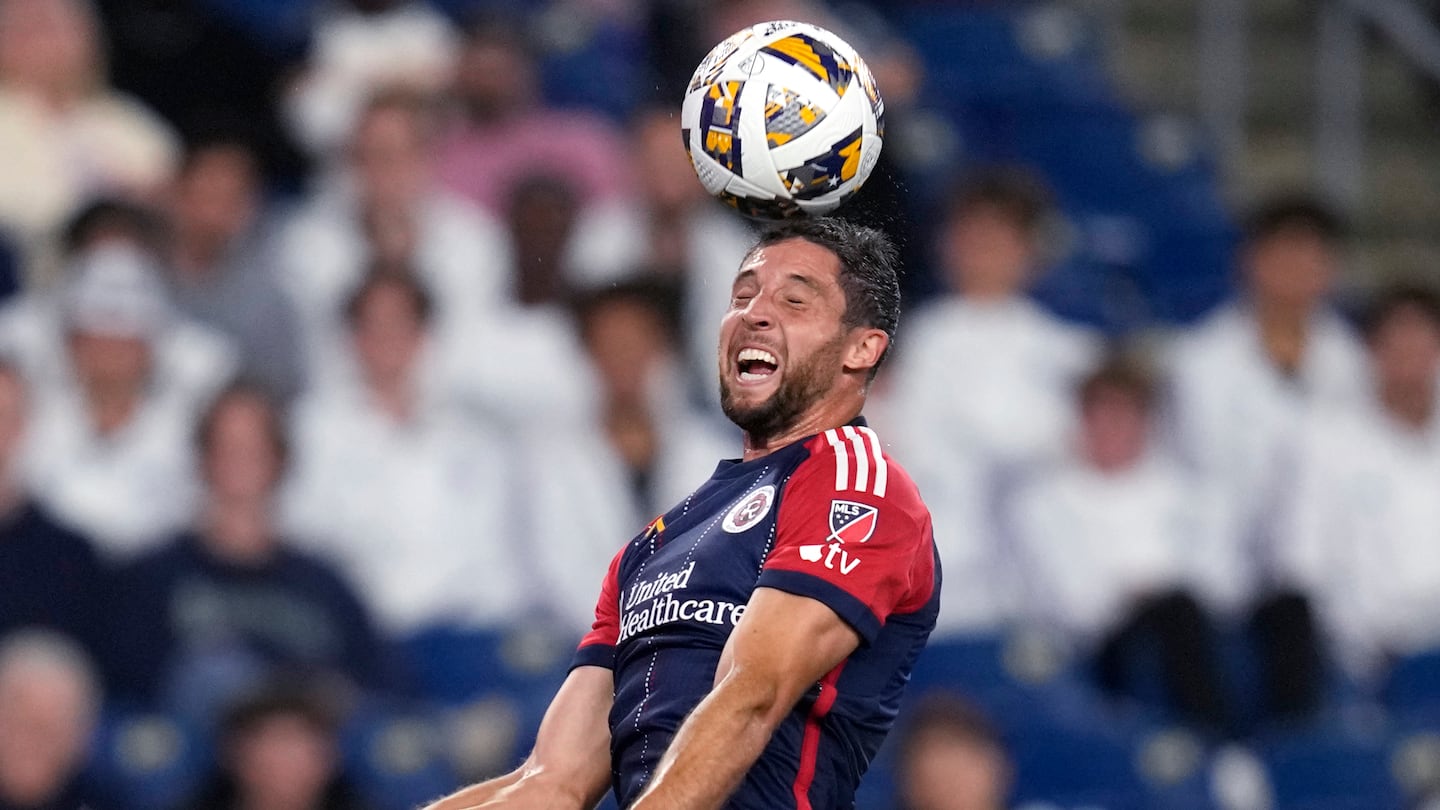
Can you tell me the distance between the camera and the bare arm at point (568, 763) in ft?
13.9

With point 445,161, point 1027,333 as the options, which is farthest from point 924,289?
point 445,161

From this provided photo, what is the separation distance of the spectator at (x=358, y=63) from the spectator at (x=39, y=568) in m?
2.15

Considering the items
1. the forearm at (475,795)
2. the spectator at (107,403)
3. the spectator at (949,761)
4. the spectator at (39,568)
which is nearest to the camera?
the forearm at (475,795)

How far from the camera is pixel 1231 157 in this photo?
464 inches

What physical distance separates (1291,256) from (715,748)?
623 centimetres

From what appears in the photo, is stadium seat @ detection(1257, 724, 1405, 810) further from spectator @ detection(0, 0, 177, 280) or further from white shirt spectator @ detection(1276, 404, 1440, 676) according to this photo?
spectator @ detection(0, 0, 177, 280)

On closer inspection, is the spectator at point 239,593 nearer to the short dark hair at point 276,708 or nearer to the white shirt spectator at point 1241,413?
the short dark hair at point 276,708

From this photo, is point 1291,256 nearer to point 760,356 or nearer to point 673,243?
point 673,243

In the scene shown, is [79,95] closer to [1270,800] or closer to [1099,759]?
[1099,759]

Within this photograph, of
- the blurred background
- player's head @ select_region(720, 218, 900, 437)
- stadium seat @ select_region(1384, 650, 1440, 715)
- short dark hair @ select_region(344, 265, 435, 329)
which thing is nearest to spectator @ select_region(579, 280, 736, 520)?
the blurred background

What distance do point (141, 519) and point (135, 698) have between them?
705 mm

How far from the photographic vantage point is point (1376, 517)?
921 centimetres

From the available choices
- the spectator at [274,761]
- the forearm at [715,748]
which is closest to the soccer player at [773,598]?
the forearm at [715,748]

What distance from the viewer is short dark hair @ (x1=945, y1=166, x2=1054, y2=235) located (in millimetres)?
8898
